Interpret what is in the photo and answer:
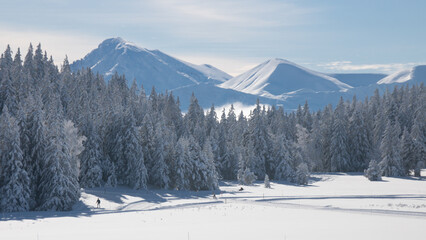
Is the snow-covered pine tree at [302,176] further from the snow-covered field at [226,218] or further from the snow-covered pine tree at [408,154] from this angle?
the snow-covered pine tree at [408,154]

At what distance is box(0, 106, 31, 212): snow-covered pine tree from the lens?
144 ft

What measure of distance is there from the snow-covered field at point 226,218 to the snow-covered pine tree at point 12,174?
3.10 meters

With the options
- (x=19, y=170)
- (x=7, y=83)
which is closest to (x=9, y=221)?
(x=19, y=170)

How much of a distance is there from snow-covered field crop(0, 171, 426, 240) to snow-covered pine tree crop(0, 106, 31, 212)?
3.10 m

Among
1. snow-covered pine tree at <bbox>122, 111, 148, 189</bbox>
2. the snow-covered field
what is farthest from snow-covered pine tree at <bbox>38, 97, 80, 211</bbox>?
→ snow-covered pine tree at <bbox>122, 111, 148, 189</bbox>

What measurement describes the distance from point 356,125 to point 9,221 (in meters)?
84.1

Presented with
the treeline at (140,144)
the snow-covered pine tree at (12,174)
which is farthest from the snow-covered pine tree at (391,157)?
the snow-covered pine tree at (12,174)

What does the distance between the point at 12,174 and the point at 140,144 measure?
964 inches

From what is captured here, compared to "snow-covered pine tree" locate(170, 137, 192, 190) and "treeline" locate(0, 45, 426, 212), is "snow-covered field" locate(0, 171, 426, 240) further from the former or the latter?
"snow-covered pine tree" locate(170, 137, 192, 190)

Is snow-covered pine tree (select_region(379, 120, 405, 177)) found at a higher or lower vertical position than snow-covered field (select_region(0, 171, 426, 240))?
higher

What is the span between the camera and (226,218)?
3697 cm

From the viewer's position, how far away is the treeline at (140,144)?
46.4 meters

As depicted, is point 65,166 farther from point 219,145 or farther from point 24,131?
point 219,145

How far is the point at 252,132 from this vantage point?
304ft
